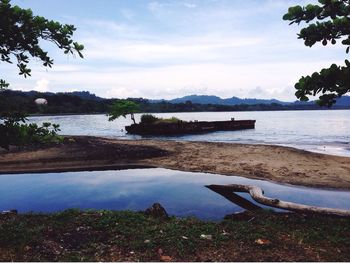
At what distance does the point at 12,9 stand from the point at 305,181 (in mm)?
14823

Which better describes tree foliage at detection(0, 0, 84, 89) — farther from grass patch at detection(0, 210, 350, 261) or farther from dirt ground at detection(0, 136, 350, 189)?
dirt ground at detection(0, 136, 350, 189)

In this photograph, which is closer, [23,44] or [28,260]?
[28,260]

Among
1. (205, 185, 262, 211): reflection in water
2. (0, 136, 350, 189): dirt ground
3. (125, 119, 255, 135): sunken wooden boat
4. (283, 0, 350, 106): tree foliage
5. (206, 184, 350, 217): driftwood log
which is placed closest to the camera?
(283, 0, 350, 106): tree foliage

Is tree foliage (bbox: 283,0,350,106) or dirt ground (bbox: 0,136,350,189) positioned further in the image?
dirt ground (bbox: 0,136,350,189)

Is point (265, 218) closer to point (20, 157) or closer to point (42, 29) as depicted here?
point (42, 29)

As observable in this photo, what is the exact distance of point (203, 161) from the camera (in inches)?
888

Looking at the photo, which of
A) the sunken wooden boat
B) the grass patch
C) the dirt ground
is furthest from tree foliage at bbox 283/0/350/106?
the sunken wooden boat

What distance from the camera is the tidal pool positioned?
514 inches

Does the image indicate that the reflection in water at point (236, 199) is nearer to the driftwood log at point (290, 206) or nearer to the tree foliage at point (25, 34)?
the driftwood log at point (290, 206)

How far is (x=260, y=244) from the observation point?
7.83 meters

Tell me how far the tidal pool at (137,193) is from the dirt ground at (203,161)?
151 centimetres

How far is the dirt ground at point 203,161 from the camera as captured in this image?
59.8 ft

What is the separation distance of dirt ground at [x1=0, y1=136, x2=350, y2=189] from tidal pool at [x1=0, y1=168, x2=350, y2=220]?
1.51 m

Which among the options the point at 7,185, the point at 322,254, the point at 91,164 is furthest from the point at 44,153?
the point at 322,254
